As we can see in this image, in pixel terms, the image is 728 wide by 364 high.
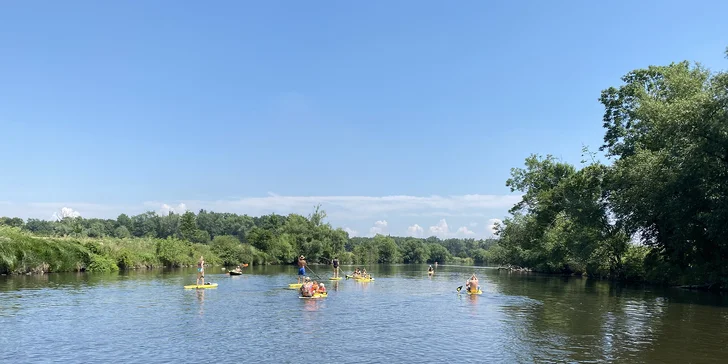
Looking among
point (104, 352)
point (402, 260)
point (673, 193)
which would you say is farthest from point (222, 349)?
point (402, 260)

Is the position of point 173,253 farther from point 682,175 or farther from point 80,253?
point 682,175

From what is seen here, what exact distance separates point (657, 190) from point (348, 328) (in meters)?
30.2

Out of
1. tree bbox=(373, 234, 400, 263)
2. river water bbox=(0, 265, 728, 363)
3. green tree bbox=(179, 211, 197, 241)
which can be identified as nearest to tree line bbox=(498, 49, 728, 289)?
river water bbox=(0, 265, 728, 363)

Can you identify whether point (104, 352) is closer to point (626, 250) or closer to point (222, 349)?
point (222, 349)

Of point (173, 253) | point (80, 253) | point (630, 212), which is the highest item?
point (630, 212)

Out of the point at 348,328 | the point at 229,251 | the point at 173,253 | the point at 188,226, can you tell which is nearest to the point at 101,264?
the point at 173,253

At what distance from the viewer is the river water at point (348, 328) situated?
17219 millimetres

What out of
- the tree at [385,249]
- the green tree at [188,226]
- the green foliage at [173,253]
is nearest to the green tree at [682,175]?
the green foliage at [173,253]

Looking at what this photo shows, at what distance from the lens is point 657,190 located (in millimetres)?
39625

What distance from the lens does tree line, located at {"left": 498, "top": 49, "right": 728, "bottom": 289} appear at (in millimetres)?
35719

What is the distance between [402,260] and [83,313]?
178260 millimetres

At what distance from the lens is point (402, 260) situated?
19925 centimetres

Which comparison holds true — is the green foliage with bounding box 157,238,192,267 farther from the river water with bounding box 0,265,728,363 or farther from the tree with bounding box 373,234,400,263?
the tree with bounding box 373,234,400,263

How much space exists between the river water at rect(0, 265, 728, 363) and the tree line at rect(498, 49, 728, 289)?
7592 mm
